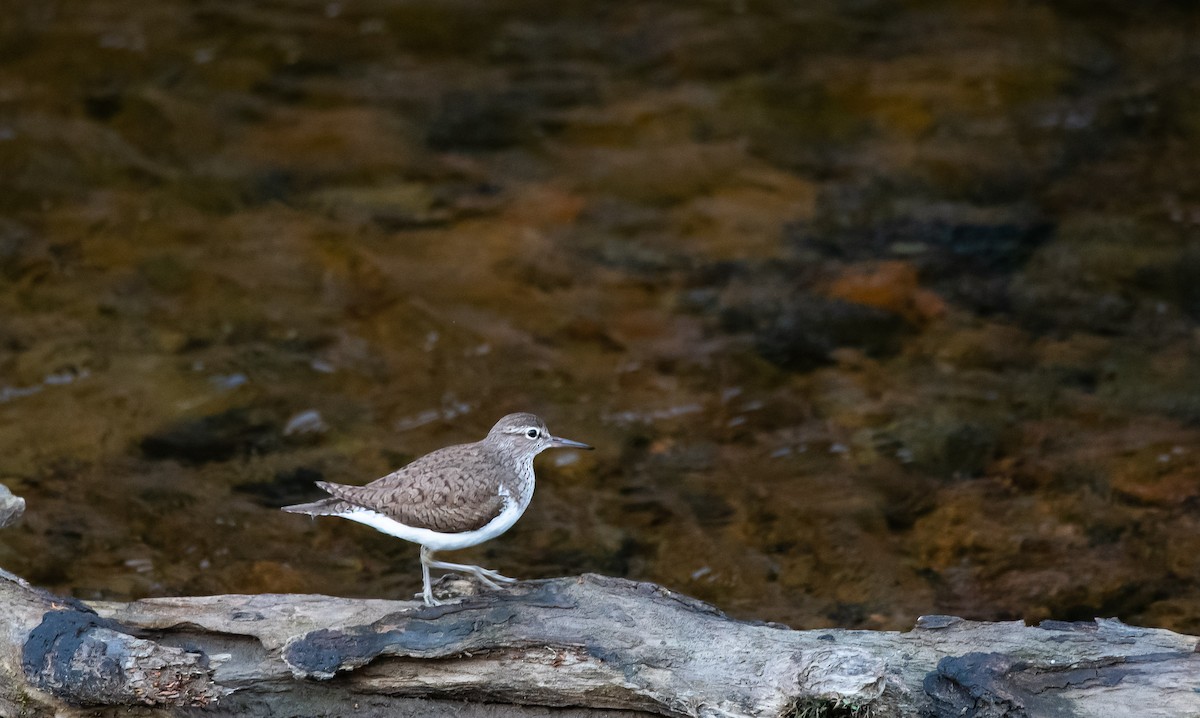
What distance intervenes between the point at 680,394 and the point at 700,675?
490 centimetres

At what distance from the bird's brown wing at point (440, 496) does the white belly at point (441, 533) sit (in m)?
0.02

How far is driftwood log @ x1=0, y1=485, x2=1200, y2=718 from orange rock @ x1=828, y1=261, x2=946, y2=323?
18.8 ft

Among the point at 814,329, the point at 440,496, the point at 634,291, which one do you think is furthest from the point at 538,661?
the point at 634,291

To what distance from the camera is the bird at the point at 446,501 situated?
18.9 feet

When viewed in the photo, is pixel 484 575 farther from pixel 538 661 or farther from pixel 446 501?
pixel 538 661

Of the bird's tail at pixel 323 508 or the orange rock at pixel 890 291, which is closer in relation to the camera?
the bird's tail at pixel 323 508

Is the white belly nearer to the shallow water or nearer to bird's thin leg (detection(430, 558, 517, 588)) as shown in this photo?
bird's thin leg (detection(430, 558, 517, 588))

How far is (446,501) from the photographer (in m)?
5.77

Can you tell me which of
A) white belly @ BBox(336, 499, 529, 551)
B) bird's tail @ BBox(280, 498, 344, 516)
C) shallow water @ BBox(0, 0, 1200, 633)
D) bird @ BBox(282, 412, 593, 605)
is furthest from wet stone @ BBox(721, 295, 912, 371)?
bird's tail @ BBox(280, 498, 344, 516)

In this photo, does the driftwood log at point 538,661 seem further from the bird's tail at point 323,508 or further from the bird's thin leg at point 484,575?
the bird's tail at point 323,508

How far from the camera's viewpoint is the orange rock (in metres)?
10.6

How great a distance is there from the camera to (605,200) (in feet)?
41.3

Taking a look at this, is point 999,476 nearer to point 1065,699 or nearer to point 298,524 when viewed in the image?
point 1065,699

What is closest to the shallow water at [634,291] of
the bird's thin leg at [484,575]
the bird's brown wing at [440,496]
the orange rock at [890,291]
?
→ the orange rock at [890,291]
